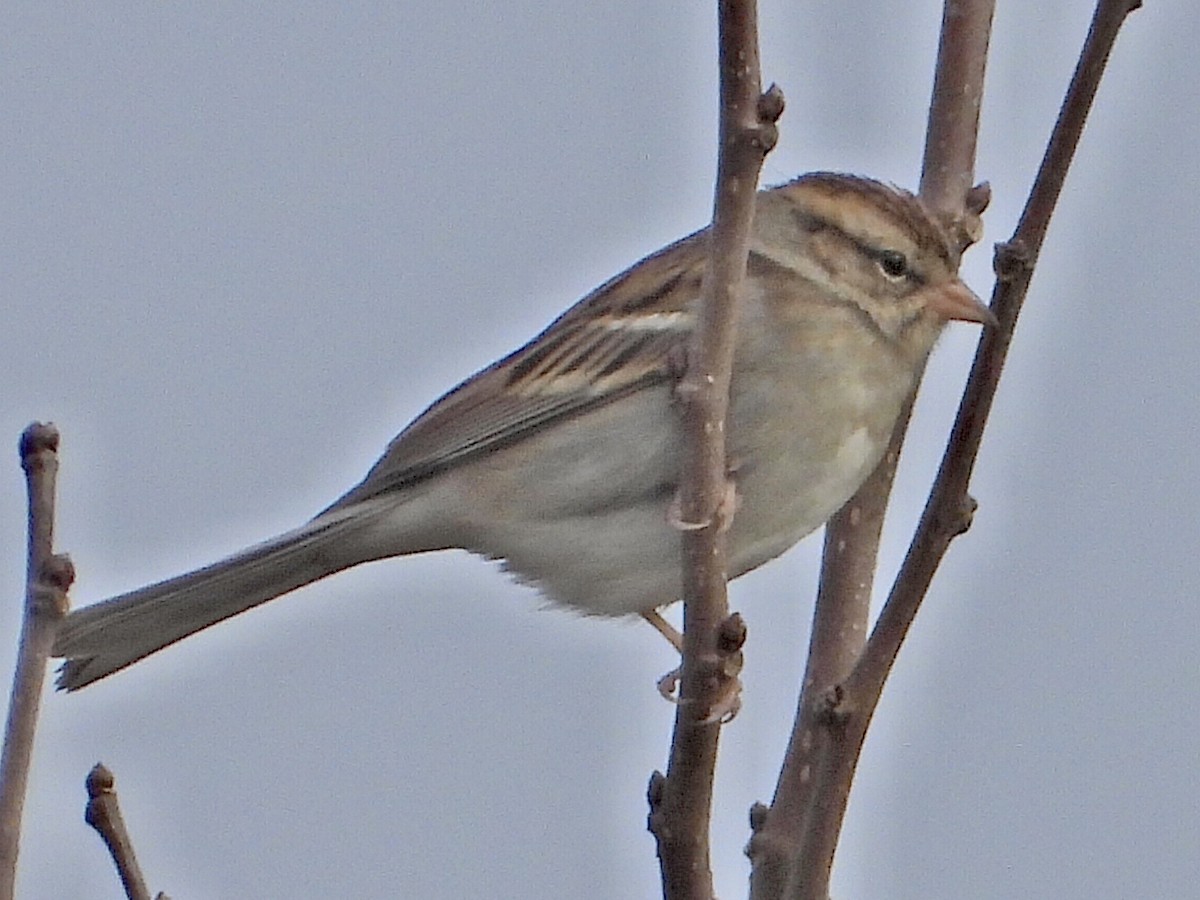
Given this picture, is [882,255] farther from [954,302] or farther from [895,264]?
[954,302]

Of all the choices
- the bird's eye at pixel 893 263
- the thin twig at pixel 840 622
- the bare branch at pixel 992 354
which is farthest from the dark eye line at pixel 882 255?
the bare branch at pixel 992 354

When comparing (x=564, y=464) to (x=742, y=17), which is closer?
(x=742, y=17)

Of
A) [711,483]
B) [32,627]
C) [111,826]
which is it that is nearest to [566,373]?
[711,483]

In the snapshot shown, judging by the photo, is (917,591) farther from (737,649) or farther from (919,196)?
(919,196)

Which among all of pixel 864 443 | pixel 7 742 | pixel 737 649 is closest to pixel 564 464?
pixel 864 443

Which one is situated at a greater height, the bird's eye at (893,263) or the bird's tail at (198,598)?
the bird's eye at (893,263)

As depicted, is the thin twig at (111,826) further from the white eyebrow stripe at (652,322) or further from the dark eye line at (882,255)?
the dark eye line at (882,255)

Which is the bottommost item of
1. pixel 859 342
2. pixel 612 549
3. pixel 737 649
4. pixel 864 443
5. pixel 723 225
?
pixel 737 649
